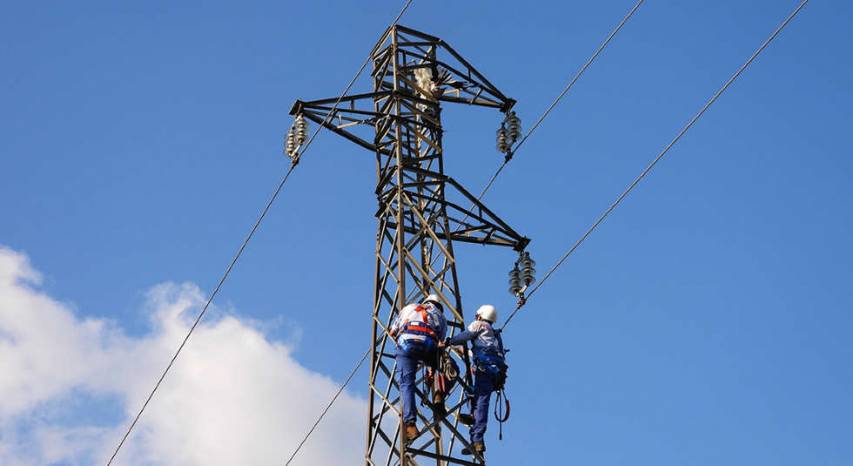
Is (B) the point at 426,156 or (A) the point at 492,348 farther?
(B) the point at 426,156

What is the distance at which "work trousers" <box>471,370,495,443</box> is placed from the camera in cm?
1892

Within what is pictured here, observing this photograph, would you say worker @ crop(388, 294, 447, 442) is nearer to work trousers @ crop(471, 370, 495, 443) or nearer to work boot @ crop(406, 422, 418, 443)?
work boot @ crop(406, 422, 418, 443)

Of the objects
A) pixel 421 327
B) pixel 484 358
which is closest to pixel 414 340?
pixel 421 327

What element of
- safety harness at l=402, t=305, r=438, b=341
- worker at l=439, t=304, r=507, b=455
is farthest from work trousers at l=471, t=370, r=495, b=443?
safety harness at l=402, t=305, r=438, b=341

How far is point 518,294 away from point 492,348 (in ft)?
8.28

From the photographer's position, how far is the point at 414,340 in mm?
18781

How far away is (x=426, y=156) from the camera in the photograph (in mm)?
21250

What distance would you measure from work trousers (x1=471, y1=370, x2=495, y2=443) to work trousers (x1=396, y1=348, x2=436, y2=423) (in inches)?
27.1

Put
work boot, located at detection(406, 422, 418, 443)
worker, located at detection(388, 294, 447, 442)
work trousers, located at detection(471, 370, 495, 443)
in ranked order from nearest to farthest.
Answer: work boot, located at detection(406, 422, 418, 443), worker, located at detection(388, 294, 447, 442), work trousers, located at detection(471, 370, 495, 443)

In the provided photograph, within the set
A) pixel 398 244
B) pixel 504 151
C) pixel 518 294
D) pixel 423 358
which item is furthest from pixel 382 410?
pixel 504 151

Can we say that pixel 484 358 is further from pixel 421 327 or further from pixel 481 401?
pixel 421 327

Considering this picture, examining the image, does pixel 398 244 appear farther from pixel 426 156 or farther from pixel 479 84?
pixel 479 84

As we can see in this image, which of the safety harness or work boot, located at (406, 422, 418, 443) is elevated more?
the safety harness

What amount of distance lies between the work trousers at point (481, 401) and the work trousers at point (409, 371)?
0.69 meters
